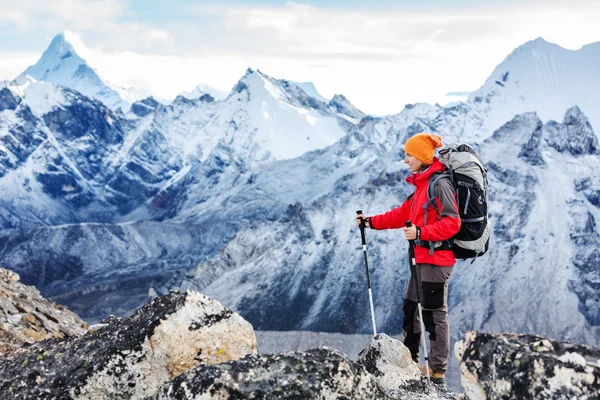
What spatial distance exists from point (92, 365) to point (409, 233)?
6.83 m

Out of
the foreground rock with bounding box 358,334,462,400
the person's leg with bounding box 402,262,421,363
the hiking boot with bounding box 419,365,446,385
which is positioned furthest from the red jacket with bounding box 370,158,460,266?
the hiking boot with bounding box 419,365,446,385

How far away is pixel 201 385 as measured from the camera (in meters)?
8.44

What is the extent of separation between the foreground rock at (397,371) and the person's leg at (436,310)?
579 mm

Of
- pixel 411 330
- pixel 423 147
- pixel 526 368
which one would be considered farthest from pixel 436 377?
pixel 526 368

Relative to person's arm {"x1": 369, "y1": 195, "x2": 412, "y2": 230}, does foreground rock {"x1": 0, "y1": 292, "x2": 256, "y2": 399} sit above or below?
below

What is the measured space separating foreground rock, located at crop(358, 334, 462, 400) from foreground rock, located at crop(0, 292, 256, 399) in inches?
136

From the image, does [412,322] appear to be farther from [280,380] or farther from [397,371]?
[280,380]

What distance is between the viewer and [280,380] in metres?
8.59

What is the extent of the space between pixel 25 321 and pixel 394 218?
43.4ft

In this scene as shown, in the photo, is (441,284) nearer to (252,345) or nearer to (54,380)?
(252,345)

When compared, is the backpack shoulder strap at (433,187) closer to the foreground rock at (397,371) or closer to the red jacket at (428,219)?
the red jacket at (428,219)

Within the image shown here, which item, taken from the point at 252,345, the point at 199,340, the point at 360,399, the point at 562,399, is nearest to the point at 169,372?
the point at 199,340

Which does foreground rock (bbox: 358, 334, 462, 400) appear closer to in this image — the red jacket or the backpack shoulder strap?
the red jacket

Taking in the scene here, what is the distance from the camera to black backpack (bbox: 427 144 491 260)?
1289 cm
